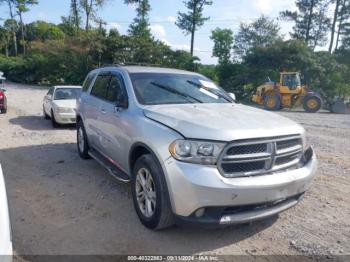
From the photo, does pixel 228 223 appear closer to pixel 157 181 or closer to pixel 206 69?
pixel 157 181

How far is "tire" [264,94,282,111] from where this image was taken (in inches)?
746

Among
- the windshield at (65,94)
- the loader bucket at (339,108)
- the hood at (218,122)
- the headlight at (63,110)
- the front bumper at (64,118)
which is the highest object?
the hood at (218,122)

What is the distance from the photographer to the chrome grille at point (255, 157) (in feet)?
10.7

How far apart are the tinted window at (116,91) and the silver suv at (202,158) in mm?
96

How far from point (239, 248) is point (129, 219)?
138 cm

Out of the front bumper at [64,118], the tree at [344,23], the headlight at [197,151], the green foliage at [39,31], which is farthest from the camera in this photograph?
the green foliage at [39,31]

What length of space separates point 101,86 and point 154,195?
2793mm

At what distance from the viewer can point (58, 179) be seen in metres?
5.57

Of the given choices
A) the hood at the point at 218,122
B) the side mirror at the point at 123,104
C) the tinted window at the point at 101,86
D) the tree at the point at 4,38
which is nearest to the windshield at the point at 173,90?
the side mirror at the point at 123,104

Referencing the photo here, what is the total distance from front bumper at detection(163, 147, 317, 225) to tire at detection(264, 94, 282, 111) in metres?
16.2

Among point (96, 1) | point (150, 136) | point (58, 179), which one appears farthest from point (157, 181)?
point (96, 1)

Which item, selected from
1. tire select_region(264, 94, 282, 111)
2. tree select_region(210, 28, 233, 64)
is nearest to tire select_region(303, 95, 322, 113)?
tire select_region(264, 94, 282, 111)

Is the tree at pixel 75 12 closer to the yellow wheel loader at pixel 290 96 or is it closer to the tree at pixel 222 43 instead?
the tree at pixel 222 43

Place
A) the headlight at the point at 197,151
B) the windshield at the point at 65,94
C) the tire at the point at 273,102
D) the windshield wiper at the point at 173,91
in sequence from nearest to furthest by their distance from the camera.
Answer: the headlight at the point at 197,151 → the windshield wiper at the point at 173,91 → the windshield at the point at 65,94 → the tire at the point at 273,102
